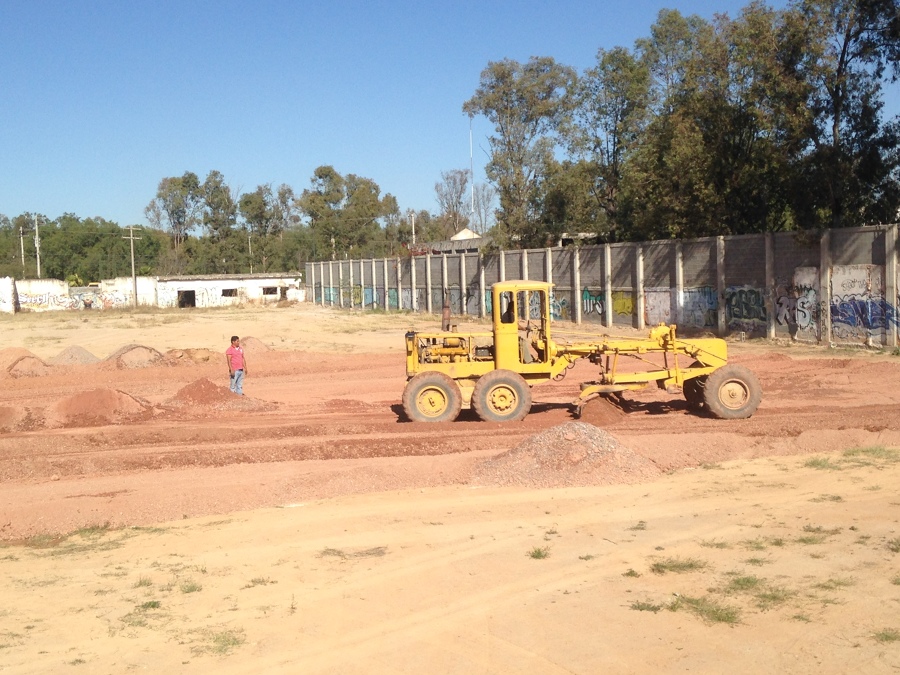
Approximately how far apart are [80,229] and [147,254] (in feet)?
24.6

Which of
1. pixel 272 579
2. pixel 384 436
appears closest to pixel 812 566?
pixel 272 579

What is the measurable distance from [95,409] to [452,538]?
1105 cm

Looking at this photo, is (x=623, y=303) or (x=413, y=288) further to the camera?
(x=413, y=288)

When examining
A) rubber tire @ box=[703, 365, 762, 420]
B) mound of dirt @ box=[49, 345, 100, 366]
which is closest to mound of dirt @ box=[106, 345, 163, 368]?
mound of dirt @ box=[49, 345, 100, 366]

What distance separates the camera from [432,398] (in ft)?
54.0

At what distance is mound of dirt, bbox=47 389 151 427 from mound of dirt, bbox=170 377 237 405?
1.04m

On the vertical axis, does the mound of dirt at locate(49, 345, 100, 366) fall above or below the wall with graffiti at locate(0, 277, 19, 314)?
below

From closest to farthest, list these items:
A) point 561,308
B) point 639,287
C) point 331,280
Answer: point 639,287, point 561,308, point 331,280

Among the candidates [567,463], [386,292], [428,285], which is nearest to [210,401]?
[567,463]

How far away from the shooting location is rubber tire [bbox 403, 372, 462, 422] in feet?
53.6

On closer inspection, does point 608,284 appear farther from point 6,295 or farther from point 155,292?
point 155,292

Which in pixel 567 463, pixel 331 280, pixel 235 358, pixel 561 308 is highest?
pixel 331 280

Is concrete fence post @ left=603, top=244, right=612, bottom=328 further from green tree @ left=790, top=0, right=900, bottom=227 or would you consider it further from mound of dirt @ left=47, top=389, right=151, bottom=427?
mound of dirt @ left=47, top=389, right=151, bottom=427

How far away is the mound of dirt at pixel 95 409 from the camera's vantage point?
1803 cm
